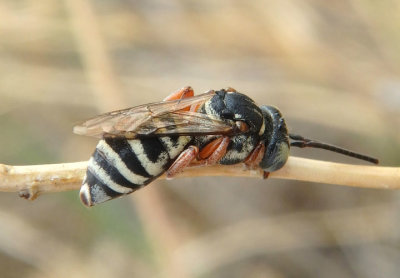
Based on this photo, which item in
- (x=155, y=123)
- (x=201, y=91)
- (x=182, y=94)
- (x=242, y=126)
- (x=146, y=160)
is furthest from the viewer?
(x=201, y=91)

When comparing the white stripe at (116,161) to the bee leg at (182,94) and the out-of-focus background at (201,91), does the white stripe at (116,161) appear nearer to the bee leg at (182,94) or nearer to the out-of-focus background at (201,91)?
the bee leg at (182,94)

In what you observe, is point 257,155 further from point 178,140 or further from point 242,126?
point 178,140

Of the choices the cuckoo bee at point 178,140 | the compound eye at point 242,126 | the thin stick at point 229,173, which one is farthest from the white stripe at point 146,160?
the compound eye at point 242,126

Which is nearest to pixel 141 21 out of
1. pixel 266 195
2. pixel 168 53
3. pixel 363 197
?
pixel 168 53

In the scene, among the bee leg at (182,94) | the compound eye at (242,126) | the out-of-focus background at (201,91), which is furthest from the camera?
the out-of-focus background at (201,91)

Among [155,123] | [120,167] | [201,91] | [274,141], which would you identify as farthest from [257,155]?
[201,91]

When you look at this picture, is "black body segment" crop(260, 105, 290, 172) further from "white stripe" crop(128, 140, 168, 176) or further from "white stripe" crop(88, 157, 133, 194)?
"white stripe" crop(88, 157, 133, 194)
